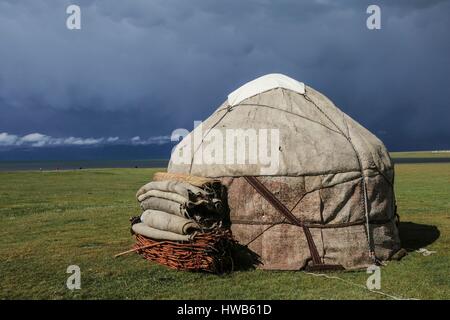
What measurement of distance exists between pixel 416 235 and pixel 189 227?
22.6 feet

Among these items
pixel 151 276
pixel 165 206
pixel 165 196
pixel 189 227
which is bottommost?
pixel 151 276

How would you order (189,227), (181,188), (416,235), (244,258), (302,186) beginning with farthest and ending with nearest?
(416,235)
(244,258)
(302,186)
(181,188)
(189,227)

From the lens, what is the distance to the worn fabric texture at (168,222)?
8.23m

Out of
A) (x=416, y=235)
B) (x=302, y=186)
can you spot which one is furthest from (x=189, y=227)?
(x=416, y=235)

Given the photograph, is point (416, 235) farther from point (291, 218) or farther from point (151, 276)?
point (151, 276)

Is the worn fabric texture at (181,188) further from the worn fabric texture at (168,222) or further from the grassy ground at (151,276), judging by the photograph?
the grassy ground at (151,276)

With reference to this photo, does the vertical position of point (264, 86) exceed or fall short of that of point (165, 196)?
it exceeds it

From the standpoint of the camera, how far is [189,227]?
8211 millimetres

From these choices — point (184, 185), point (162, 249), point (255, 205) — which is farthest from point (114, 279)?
point (255, 205)

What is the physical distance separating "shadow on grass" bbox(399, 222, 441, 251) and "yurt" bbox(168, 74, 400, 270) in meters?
1.46

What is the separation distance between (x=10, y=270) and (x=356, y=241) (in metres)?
6.58

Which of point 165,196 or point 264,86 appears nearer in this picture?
point 165,196

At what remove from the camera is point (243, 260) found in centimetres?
885
